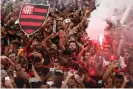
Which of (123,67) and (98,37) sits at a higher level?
(98,37)

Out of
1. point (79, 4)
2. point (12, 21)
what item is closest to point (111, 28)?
point (79, 4)

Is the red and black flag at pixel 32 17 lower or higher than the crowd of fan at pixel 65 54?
higher

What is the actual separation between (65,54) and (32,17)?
721 mm

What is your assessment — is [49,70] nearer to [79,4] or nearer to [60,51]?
[60,51]

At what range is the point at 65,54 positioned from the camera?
5547mm

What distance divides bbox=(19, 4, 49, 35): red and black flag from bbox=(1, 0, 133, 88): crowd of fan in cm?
7

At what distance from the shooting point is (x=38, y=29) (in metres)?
5.58

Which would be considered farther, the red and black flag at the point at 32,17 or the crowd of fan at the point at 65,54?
the red and black flag at the point at 32,17

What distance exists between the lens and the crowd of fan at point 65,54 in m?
5.37

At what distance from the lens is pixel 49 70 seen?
5434mm

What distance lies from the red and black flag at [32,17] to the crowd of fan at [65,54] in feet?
0.21

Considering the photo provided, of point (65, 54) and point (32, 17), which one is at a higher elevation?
point (32, 17)

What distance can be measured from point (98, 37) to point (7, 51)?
132cm

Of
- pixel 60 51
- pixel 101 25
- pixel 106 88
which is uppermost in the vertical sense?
pixel 101 25
